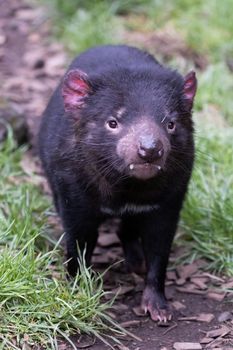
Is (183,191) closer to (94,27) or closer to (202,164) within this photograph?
(202,164)

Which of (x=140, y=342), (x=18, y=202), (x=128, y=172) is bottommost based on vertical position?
(x=140, y=342)

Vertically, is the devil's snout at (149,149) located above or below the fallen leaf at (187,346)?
above

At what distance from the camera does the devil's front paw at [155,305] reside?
4.43 meters

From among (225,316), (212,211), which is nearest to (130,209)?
(225,316)

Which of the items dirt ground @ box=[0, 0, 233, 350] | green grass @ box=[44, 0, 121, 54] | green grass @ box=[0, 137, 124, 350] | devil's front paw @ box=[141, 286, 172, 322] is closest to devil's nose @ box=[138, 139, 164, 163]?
green grass @ box=[0, 137, 124, 350]

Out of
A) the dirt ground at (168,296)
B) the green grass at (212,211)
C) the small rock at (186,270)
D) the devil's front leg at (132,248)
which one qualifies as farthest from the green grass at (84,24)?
the small rock at (186,270)

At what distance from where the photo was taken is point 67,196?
14.1 ft

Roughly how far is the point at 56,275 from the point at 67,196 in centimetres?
43

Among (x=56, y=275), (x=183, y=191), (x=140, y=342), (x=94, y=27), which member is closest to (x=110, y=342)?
(x=140, y=342)

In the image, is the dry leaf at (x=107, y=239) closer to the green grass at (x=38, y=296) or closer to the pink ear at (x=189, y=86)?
the green grass at (x=38, y=296)

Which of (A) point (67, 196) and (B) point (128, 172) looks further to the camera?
(A) point (67, 196)

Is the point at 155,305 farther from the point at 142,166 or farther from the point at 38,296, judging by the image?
the point at 142,166

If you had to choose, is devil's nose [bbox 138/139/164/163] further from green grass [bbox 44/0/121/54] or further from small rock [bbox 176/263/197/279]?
green grass [bbox 44/0/121/54]

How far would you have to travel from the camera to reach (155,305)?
176 inches
